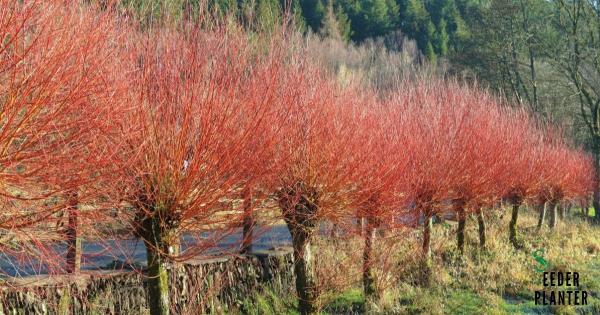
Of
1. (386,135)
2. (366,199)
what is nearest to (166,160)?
(366,199)

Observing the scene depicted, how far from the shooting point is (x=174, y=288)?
694cm

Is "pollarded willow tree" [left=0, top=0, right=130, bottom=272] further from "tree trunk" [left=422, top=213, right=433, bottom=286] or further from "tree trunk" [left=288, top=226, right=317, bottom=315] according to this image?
"tree trunk" [left=422, top=213, right=433, bottom=286]

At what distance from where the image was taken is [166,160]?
4359mm

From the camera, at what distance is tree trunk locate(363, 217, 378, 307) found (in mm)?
7887

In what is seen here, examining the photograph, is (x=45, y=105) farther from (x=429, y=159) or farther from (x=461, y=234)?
(x=461, y=234)

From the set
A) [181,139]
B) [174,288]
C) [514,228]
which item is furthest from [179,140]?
[514,228]

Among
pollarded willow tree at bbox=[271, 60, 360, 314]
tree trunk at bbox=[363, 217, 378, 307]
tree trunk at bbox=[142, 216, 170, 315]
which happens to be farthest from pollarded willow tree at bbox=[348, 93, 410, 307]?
tree trunk at bbox=[142, 216, 170, 315]

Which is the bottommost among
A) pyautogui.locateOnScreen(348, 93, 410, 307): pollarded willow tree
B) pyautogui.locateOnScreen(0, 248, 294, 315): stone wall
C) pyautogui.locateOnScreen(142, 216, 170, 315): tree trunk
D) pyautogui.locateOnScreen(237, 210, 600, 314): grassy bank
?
pyautogui.locateOnScreen(237, 210, 600, 314): grassy bank

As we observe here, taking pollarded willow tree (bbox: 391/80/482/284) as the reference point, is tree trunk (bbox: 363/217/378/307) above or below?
below

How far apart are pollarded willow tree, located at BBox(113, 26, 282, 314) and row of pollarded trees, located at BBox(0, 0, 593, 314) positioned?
0.02 m

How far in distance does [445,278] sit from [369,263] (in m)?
2.67

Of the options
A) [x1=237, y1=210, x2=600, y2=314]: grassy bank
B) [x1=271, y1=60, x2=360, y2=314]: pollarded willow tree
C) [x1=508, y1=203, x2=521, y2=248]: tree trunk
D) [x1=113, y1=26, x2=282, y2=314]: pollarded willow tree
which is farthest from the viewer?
[x1=508, y1=203, x2=521, y2=248]: tree trunk

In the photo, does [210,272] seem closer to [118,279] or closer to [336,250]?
[118,279]

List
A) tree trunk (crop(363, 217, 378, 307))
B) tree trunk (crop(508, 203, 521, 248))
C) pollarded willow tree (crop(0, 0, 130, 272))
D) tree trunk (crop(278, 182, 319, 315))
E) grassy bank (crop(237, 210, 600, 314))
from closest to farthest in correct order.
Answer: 1. pollarded willow tree (crop(0, 0, 130, 272))
2. tree trunk (crop(278, 182, 319, 315))
3. tree trunk (crop(363, 217, 378, 307))
4. grassy bank (crop(237, 210, 600, 314))
5. tree trunk (crop(508, 203, 521, 248))
